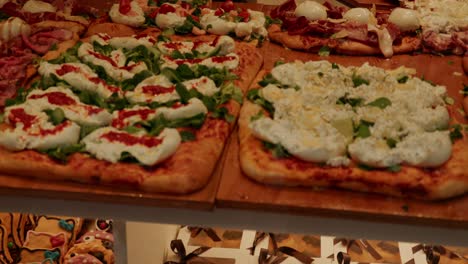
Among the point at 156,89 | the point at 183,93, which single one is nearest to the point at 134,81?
the point at 156,89

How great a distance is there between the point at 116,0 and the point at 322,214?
1898 mm

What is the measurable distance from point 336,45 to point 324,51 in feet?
0.20

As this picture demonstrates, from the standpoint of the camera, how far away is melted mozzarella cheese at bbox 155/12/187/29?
→ 278 cm

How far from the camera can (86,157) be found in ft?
6.03

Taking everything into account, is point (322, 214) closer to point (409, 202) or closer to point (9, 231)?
point (409, 202)

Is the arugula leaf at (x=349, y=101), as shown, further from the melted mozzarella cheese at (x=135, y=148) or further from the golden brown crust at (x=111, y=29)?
the golden brown crust at (x=111, y=29)

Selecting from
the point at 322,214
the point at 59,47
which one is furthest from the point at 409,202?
the point at 59,47

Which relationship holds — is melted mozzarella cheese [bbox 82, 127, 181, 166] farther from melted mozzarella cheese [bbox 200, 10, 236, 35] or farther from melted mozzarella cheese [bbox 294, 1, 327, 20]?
melted mozzarella cheese [bbox 294, 1, 327, 20]

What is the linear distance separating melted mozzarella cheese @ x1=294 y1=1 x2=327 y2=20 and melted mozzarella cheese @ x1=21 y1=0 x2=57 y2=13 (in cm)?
116

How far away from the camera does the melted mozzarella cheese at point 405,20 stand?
2789 millimetres

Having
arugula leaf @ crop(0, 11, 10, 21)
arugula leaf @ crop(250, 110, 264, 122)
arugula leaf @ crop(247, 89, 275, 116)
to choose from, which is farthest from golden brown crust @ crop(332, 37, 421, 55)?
arugula leaf @ crop(0, 11, 10, 21)

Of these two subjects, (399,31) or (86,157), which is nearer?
(86,157)

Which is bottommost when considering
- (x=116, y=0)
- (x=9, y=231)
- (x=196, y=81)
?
(x=9, y=231)

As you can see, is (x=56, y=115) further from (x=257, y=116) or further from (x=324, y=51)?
(x=324, y=51)
